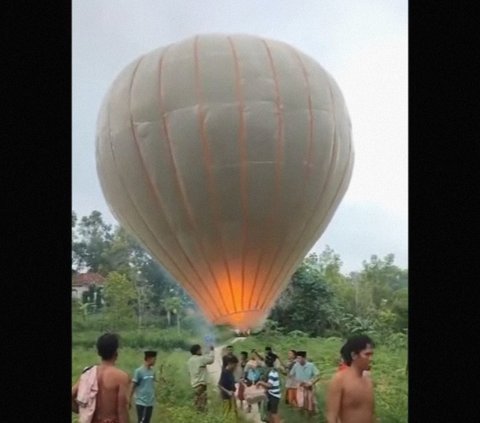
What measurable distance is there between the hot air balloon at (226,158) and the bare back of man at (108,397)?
12.0 inches

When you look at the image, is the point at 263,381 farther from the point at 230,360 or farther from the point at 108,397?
the point at 108,397

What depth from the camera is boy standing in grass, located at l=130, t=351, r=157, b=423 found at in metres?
2.28

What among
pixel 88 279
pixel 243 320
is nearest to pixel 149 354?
pixel 88 279

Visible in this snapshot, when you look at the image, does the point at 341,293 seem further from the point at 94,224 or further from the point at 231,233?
the point at 231,233

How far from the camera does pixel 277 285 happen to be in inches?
81.6

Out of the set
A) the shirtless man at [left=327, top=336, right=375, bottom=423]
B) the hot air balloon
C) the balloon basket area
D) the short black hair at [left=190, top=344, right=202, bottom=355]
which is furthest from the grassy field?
the shirtless man at [left=327, top=336, right=375, bottom=423]

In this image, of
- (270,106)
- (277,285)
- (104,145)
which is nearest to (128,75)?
(104,145)

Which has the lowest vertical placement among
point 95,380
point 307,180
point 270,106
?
point 95,380

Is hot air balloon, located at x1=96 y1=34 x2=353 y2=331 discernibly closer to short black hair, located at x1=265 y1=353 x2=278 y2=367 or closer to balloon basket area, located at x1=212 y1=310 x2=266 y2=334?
balloon basket area, located at x1=212 y1=310 x2=266 y2=334

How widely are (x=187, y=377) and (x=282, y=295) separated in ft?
A: 1.52

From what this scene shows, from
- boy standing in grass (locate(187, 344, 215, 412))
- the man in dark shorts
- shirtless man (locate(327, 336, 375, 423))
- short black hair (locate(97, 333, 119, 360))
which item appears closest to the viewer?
shirtless man (locate(327, 336, 375, 423))

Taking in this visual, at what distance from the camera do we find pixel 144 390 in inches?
91.4

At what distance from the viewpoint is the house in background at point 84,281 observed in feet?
8.65
